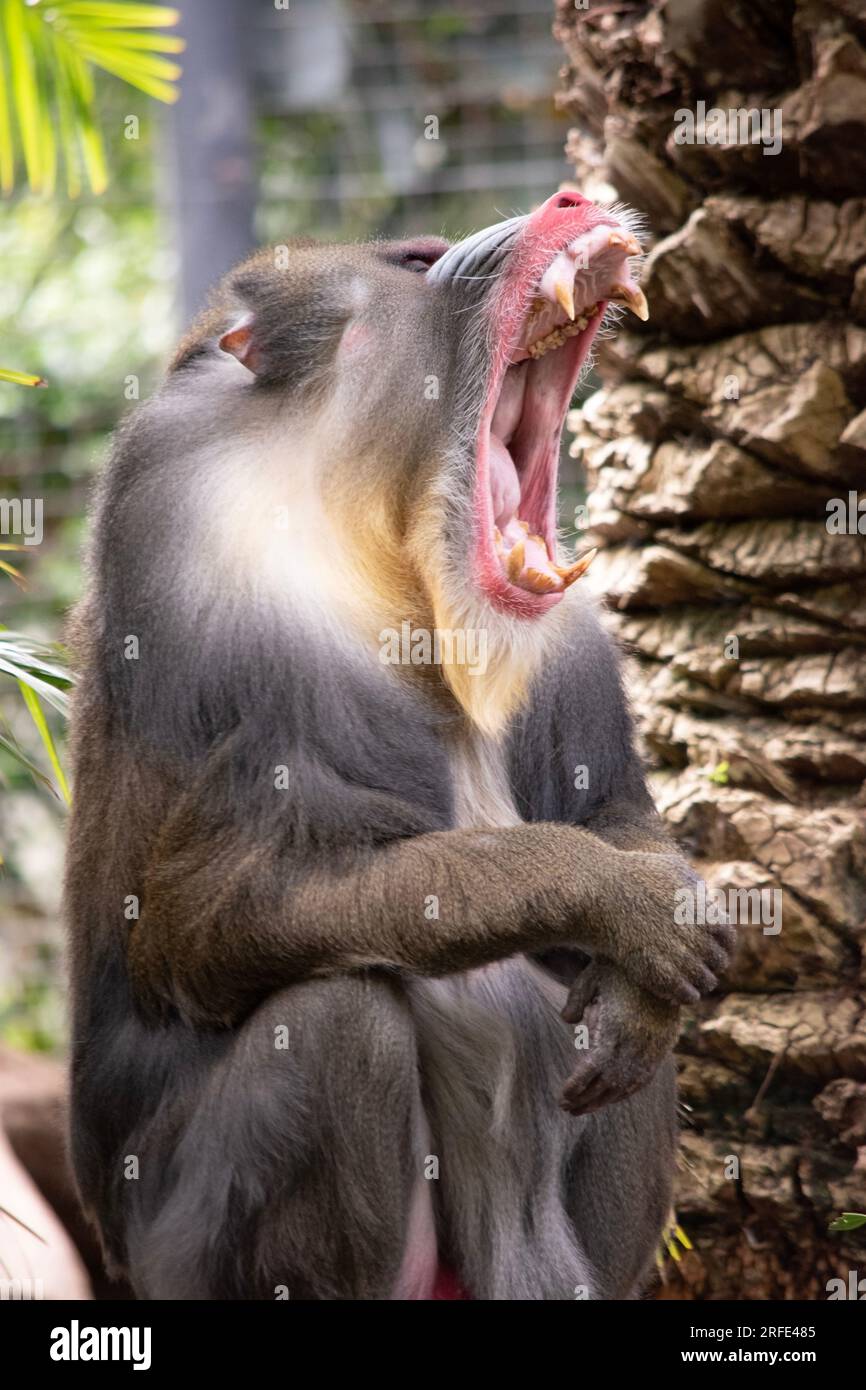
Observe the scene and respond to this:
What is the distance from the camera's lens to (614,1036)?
3.13m

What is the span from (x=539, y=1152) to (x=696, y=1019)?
0.77 metres

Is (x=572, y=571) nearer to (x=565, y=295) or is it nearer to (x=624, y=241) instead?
(x=565, y=295)

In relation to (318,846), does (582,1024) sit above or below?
below

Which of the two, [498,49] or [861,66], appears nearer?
[861,66]

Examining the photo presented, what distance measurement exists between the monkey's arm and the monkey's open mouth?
52cm

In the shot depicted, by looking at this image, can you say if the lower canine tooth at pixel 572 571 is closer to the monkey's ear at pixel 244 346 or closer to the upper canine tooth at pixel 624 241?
the upper canine tooth at pixel 624 241

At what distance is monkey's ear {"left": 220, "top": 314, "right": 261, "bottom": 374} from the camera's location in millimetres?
3389

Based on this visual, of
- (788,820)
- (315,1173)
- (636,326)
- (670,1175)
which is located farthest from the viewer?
(636,326)

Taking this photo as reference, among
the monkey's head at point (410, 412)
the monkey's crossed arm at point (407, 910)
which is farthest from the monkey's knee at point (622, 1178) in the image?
the monkey's head at point (410, 412)

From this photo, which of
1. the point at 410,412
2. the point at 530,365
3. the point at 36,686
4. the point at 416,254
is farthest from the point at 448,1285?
the point at 416,254

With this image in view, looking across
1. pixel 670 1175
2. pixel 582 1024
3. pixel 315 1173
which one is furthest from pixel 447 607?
pixel 670 1175

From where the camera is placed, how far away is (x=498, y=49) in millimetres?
8688

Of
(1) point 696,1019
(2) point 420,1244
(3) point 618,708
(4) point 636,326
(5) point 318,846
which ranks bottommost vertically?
(2) point 420,1244

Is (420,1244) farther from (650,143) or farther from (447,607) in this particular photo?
(650,143)
